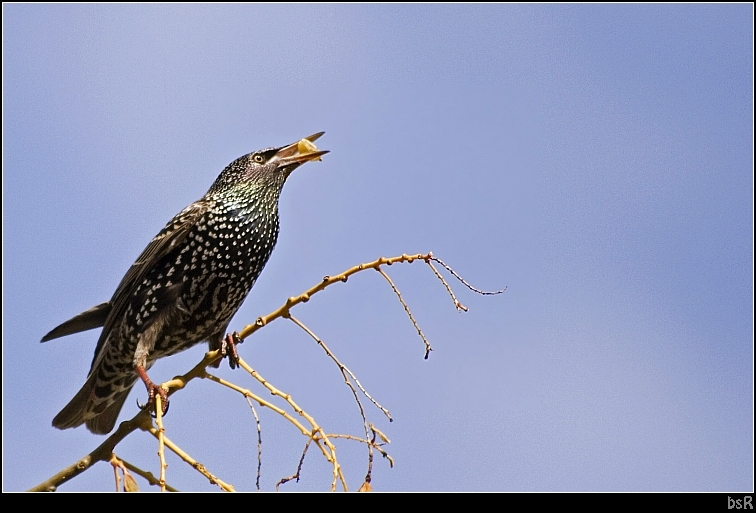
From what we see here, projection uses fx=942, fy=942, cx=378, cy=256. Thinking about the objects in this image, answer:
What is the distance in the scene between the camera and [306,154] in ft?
20.0

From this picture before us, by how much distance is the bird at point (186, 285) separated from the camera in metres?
5.66

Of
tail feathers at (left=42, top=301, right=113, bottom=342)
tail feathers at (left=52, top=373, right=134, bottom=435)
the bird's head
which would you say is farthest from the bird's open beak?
tail feathers at (left=52, top=373, right=134, bottom=435)

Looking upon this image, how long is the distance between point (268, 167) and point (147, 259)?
99cm

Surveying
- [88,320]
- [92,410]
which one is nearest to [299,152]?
[88,320]

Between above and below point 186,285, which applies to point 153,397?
below

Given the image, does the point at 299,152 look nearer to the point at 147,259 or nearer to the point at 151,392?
the point at 147,259

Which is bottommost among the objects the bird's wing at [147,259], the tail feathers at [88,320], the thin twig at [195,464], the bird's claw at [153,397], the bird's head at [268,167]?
the thin twig at [195,464]

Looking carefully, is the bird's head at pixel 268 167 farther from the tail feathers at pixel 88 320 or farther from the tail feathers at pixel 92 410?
the tail feathers at pixel 92 410

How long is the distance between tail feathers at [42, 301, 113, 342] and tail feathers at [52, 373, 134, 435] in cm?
32

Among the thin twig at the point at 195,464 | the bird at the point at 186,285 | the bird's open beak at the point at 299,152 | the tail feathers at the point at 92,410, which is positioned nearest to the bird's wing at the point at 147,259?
the bird at the point at 186,285

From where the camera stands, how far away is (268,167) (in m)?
6.19
